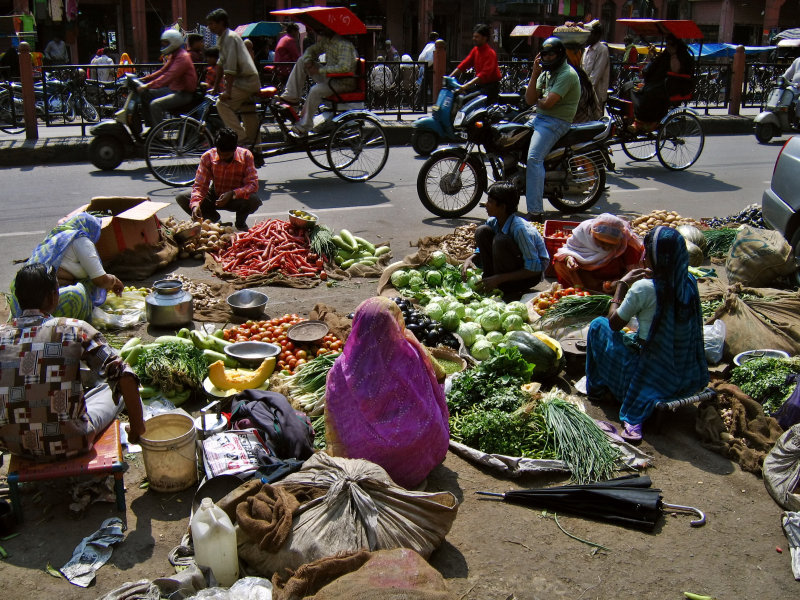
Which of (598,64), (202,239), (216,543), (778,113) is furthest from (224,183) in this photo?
(778,113)

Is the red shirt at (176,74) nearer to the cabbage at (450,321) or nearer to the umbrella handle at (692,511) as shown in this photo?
the cabbage at (450,321)

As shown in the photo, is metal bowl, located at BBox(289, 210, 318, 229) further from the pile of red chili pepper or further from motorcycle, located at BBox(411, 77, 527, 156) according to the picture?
motorcycle, located at BBox(411, 77, 527, 156)

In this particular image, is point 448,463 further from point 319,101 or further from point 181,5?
point 181,5

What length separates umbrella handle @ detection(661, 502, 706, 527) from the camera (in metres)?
3.67

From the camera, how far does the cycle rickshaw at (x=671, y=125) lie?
11.3 meters

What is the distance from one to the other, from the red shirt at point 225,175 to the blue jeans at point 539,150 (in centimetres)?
305

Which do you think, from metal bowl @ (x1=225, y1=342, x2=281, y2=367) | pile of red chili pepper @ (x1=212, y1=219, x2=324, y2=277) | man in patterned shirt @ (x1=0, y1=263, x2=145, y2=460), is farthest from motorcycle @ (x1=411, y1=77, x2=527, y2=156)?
man in patterned shirt @ (x1=0, y1=263, x2=145, y2=460)

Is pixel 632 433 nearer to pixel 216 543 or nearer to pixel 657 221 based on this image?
pixel 216 543

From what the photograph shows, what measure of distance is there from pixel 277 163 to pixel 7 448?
9.03m

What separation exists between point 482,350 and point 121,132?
7937mm

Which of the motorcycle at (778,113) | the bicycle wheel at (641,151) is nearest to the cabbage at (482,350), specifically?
the bicycle wheel at (641,151)

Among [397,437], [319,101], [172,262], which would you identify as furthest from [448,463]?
[319,101]

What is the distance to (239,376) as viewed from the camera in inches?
189

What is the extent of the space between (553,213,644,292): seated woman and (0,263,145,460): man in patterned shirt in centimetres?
385
